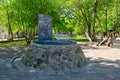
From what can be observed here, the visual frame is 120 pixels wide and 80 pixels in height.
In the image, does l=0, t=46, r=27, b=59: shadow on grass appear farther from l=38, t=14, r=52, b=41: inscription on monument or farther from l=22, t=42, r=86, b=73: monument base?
l=22, t=42, r=86, b=73: monument base

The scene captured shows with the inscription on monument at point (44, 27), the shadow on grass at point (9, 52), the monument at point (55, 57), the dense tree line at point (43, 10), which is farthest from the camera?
the dense tree line at point (43, 10)

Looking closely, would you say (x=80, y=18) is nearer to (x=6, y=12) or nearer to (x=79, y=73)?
(x=6, y=12)

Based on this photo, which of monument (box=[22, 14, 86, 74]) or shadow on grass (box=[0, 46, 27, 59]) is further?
shadow on grass (box=[0, 46, 27, 59])

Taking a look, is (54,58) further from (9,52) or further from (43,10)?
(43,10)

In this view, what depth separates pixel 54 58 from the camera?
8.18 metres

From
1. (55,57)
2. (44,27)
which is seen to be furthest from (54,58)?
(44,27)

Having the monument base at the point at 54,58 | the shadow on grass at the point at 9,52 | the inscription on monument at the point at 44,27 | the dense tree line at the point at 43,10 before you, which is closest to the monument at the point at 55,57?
the monument base at the point at 54,58

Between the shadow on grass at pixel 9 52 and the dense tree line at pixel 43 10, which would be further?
the dense tree line at pixel 43 10

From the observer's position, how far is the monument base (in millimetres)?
8094

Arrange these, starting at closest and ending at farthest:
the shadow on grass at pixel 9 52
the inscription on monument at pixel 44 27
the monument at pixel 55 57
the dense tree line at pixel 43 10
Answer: the monument at pixel 55 57, the inscription on monument at pixel 44 27, the shadow on grass at pixel 9 52, the dense tree line at pixel 43 10

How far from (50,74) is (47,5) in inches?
Result: 428

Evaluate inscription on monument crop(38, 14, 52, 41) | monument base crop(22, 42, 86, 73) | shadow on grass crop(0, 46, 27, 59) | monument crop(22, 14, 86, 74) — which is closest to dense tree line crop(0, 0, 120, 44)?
shadow on grass crop(0, 46, 27, 59)

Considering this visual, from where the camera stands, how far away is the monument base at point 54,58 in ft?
26.6

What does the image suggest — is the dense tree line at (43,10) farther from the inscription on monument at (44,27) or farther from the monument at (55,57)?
the monument at (55,57)
